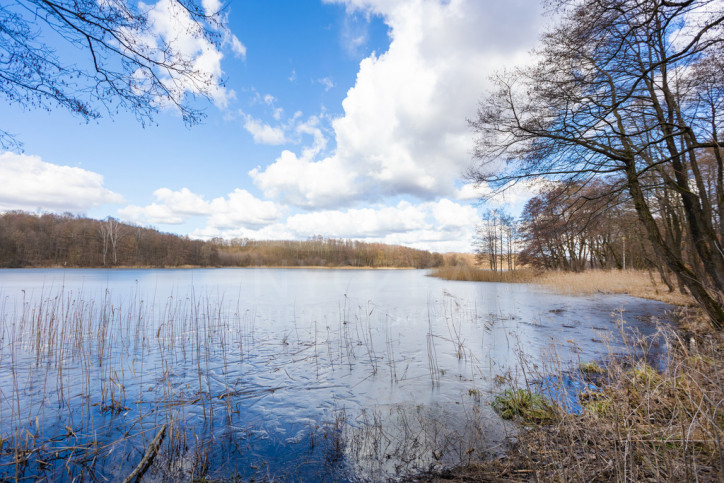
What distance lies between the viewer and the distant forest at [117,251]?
53.2 meters

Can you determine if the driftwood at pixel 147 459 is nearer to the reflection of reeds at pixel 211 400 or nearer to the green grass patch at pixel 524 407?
the reflection of reeds at pixel 211 400

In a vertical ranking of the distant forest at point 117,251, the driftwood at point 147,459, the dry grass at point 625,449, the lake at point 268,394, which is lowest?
the lake at point 268,394

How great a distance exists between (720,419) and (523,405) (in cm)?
201

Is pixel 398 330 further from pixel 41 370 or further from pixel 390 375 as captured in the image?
pixel 41 370

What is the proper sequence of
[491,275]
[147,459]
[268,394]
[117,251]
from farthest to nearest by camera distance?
[117,251] → [491,275] → [268,394] → [147,459]

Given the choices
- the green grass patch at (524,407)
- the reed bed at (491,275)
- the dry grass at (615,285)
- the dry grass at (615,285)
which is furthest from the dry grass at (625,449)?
the reed bed at (491,275)

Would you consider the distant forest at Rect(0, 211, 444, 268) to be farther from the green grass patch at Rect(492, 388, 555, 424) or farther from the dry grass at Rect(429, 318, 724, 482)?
the dry grass at Rect(429, 318, 724, 482)

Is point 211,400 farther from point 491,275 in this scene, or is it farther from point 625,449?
point 491,275

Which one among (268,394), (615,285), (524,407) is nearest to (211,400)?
(268,394)

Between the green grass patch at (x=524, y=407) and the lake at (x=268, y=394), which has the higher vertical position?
the green grass patch at (x=524, y=407)

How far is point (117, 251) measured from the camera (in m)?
59.7

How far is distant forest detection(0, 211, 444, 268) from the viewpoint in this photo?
53188 millimetres

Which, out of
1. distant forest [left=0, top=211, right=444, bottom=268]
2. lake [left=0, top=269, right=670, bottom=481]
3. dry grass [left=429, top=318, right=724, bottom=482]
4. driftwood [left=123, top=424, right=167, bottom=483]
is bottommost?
lake [left=0, top=269, right=670, bottom=481]

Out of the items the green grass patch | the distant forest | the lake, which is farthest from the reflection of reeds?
the distant forest
